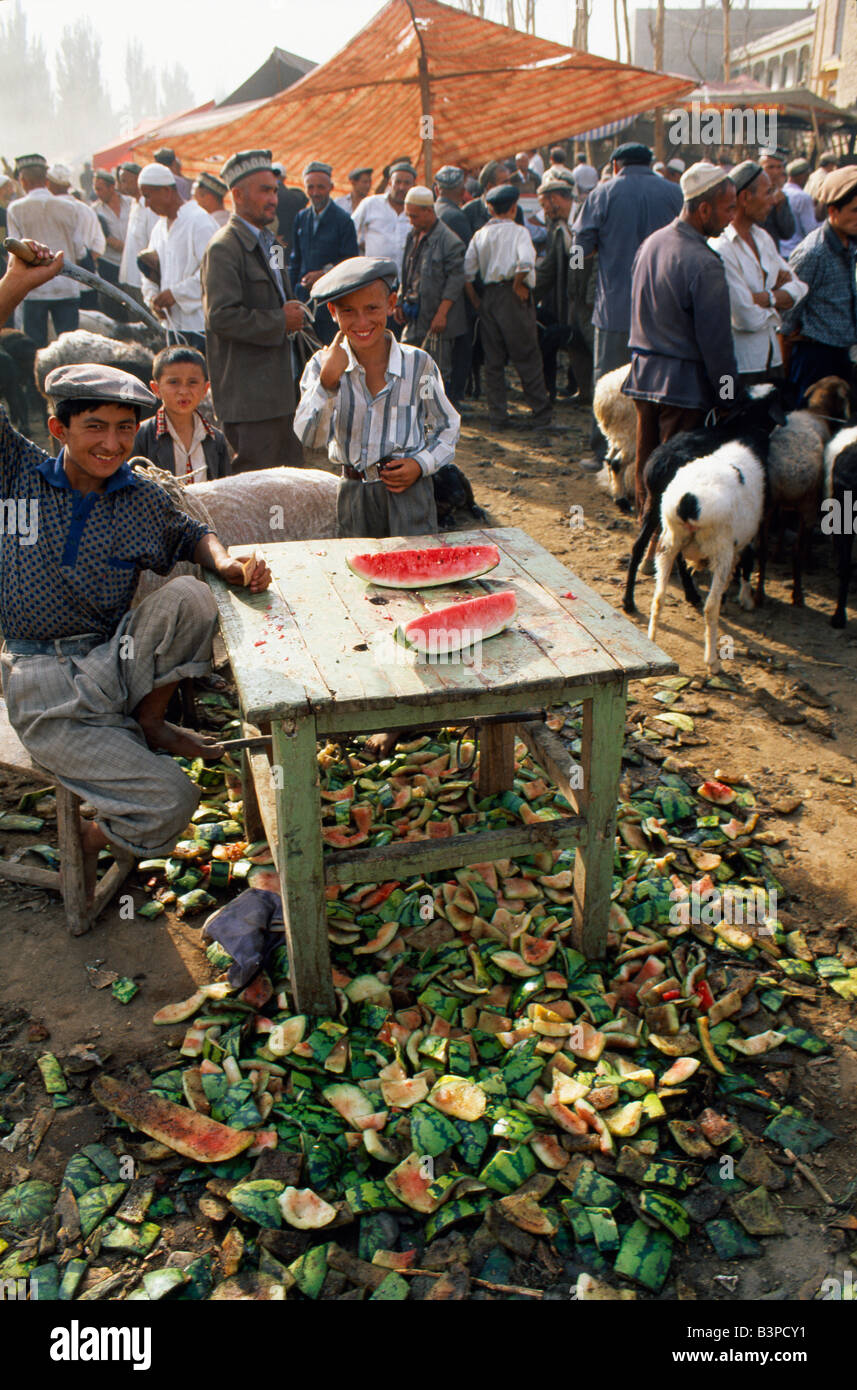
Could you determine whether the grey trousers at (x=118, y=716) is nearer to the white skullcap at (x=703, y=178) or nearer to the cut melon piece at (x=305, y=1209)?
the cut melon piece at (x=305, y=1209)

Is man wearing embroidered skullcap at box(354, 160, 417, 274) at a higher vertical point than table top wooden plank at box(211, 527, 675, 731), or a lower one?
higher

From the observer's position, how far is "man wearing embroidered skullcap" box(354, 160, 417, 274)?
11362mm

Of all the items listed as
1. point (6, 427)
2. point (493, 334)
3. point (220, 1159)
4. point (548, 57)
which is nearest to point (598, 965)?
point (220, 1159)

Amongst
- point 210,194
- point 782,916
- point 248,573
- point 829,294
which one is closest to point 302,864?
point 248,573

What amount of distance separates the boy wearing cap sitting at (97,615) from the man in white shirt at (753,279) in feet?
14.5

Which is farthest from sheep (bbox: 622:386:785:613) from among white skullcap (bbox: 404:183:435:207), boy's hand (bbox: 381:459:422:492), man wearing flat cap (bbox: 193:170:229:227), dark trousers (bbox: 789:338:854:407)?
man wearing flat cap (bbox: 193:170:229:227)

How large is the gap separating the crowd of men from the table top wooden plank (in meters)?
2.07

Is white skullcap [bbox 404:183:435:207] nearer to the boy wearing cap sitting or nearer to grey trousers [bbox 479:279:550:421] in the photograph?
grey trousers [bbox 479:279:550:421]

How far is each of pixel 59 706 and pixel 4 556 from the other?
55 centimetres

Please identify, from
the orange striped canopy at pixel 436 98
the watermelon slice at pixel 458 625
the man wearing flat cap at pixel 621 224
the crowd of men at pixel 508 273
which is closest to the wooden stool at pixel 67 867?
the watermelon slice at pixel 458 625

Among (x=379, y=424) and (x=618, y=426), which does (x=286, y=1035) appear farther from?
(x=618, y=426)

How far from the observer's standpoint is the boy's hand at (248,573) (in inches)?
128

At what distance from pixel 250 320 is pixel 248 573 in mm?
3202

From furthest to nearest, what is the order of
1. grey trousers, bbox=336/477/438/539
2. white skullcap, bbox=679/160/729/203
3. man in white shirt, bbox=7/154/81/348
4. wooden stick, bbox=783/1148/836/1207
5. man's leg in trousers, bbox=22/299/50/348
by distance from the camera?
A: man's leg in trousers, bbox=22/299/50/348 → man in white shirt, bbox=7/154/81/348 → white skullcap, bbox=679/160/729/203 → grey trousers, bbox=336/477/438/539 → wooden stick, bbox=783/1148/836/1207
